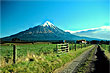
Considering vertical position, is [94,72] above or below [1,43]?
below

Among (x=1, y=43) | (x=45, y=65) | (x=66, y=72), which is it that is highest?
(x=1, y=43)

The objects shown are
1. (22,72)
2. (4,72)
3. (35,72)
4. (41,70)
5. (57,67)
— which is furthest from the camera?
(57,67)

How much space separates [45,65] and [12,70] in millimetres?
2545

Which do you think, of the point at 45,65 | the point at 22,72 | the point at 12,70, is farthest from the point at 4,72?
the point at 45,65

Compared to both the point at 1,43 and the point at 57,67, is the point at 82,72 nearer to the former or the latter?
the point at 57,67

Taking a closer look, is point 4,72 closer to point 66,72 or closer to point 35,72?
point 35,72

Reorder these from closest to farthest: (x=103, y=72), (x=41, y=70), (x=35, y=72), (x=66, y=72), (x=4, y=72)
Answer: (x=4, y=72) → (x=35, y=72) → (x=41, y=70) → (x=103, y=72) → (x=66, y=72)

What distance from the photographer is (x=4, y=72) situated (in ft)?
18.8

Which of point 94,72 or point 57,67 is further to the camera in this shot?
point 57,67

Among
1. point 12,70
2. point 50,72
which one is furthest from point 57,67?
point 12,70

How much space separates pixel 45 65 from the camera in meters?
8.01

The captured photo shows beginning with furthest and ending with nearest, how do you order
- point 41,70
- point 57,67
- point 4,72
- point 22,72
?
point 57,67
point 41,70
point 22,72
point 4,72

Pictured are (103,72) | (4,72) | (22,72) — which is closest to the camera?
(4,72)

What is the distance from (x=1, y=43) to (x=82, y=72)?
5.94m
